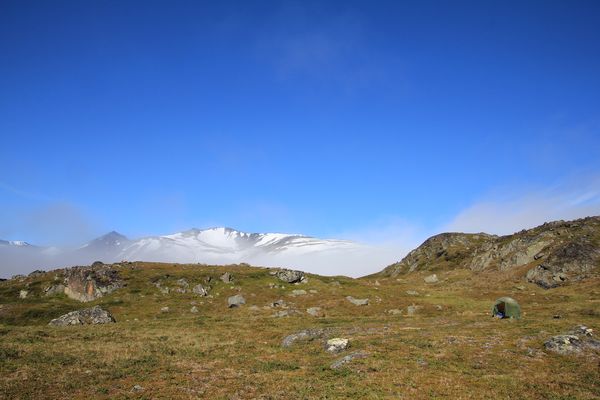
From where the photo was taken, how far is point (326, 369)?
102ft

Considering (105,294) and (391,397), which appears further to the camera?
(105,294)

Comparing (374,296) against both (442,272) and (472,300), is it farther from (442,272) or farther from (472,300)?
(442,272)

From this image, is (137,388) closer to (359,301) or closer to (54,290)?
(359,301)

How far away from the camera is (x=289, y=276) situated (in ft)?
294

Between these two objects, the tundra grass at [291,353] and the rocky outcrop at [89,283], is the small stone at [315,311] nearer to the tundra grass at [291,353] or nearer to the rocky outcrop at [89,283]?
the tundra grass at [291,353]

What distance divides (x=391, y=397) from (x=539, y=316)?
42.1m

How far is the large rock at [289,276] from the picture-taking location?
292 ft

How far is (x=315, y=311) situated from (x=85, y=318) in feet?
117

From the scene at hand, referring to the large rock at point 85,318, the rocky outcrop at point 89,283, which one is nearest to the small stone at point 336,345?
the large rock at point 85,318

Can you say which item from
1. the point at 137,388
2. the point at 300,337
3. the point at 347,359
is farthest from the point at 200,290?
the point at 137,388

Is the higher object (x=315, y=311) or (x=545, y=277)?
(x=545, y=277)

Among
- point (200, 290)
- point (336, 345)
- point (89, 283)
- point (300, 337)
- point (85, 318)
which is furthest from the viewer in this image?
point (200, 290)

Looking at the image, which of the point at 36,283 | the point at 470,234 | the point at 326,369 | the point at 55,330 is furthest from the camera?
the point at 470,234

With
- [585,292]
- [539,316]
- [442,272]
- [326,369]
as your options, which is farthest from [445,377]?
[442,272]
